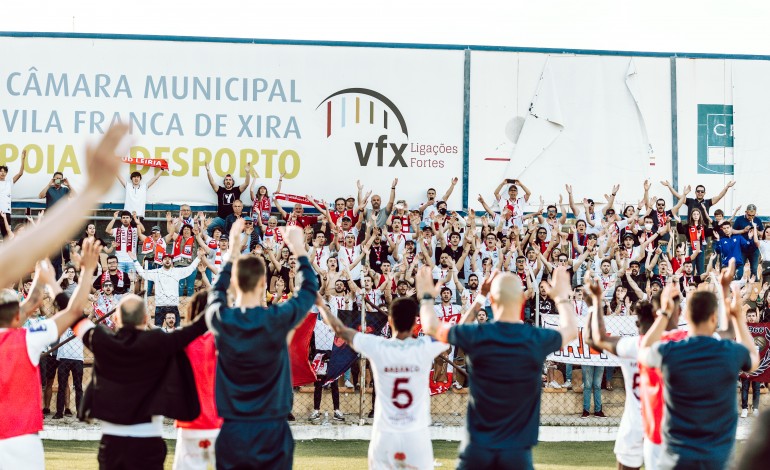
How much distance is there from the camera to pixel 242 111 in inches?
991

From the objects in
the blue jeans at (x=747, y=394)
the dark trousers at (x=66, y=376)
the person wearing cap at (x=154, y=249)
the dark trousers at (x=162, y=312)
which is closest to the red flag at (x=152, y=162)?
the person wearing cap at (x=154, y=249)

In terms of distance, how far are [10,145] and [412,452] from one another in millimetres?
20391

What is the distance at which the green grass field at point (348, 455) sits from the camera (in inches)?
512

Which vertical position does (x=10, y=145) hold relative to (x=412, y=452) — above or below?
above

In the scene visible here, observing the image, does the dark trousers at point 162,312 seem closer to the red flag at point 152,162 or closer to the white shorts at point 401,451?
the red flag at point 152,162

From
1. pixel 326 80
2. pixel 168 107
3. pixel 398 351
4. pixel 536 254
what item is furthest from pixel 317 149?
pixel 398 351

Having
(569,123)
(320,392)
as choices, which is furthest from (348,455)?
(569,123)

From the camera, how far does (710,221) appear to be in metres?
22.3

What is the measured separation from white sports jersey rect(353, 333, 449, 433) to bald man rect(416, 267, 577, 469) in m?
0.98

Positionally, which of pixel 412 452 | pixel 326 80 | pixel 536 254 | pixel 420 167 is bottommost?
pixel 412 452

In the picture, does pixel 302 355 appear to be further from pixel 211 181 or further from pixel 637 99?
pixel 637 99

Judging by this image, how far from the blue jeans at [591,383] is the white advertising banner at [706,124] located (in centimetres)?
1024

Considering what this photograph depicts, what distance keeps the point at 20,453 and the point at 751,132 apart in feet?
76.2

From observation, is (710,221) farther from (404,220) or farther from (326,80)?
(326,80)
